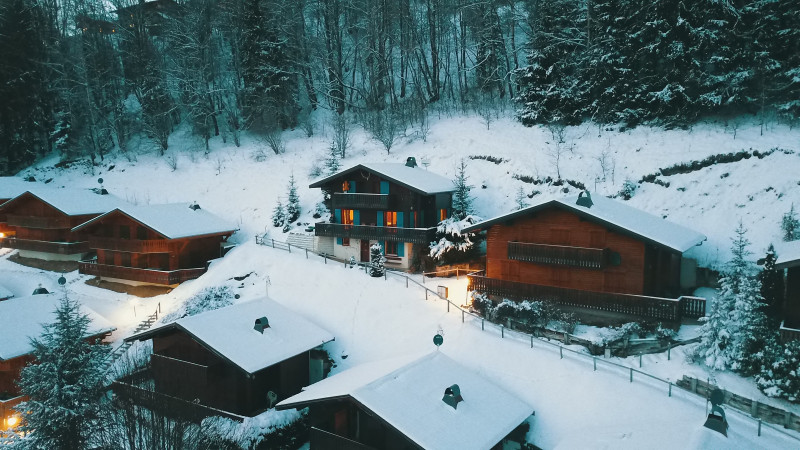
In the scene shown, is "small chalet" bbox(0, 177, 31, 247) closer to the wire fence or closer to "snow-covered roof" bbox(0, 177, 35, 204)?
"snow-covered roof" bbox(0, 177, 35, 204)

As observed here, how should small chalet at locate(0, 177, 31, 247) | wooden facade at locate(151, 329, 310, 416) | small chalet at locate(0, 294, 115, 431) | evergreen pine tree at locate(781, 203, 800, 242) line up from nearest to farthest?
wooden facade at locate(151, 329, 310, 416) → small chalet at locate(0, 294, 115, 431) → evergreen pine tree at locate(781, 203, 800, 242) → small chalet at locate(0, 177, 31, 247)

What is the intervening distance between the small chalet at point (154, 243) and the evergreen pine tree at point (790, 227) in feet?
124

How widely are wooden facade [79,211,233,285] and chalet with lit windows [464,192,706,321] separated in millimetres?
23329

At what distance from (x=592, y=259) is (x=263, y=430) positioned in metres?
17.4

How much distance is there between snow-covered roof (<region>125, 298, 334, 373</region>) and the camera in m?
22.2

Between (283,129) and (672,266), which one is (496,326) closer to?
(672,266)

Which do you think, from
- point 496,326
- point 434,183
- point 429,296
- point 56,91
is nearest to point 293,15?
point 56,91

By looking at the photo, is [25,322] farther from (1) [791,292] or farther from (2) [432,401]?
(1) [791,292]

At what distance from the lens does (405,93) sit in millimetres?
59844

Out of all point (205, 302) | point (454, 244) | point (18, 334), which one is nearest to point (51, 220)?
point (18, 334)

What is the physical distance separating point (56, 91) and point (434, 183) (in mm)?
54177

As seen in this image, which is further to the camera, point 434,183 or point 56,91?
point 56,91

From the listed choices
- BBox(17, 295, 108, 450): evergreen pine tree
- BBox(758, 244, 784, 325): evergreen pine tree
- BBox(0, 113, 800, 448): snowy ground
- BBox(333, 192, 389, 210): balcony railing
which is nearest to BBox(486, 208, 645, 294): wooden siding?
BBox(0, 113, 800, 448): snowy ground

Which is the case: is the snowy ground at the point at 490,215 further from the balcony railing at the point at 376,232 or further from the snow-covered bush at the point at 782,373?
the balcony railing at the point at 376,232
